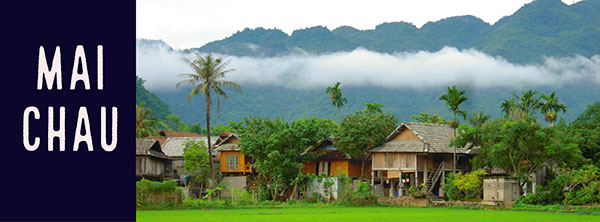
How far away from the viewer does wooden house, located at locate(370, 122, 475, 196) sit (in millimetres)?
A: 52062

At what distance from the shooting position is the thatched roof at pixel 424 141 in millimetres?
51625

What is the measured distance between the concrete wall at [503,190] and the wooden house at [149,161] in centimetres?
2632

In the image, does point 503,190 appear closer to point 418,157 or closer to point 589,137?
point 589,137

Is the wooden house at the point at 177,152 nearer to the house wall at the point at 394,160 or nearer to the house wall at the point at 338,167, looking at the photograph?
the house wall at the point at 338,167

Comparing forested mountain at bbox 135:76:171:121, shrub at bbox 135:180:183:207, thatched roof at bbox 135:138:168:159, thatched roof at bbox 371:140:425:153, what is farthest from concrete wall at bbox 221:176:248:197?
forested mountain at bbox 135:76:171:121

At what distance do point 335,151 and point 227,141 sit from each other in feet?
35.8

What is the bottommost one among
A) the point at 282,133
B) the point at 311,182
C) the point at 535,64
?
the point at 311,182

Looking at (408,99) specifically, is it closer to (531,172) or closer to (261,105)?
(261,105)

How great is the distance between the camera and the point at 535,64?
16812 centimetres

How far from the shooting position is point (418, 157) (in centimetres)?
5238

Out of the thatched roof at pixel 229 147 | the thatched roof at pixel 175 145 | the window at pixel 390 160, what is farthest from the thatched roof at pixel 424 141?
the thatched roof at pixel 175 145

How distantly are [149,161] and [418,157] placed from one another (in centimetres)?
2103
